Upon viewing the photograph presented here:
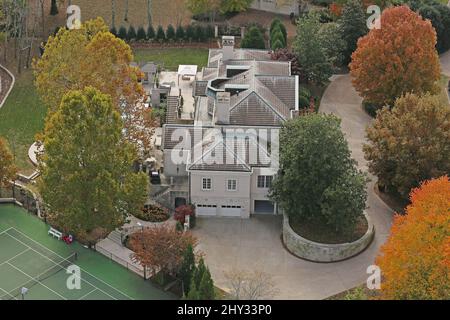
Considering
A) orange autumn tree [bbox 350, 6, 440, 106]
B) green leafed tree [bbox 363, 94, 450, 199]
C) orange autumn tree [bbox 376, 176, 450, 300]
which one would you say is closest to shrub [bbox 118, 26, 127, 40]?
orange autumn tree [bbox 350, 6, 440, 106]

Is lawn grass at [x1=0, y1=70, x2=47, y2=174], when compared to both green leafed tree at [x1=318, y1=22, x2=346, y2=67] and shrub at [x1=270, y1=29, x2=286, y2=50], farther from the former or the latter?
green leafed tree at [x1=318, y1=22, x2=346, y2=67]

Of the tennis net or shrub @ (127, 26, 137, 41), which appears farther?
shrub @ (127, 26, 137, 41)

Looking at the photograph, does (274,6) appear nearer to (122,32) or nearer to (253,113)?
(122,32)

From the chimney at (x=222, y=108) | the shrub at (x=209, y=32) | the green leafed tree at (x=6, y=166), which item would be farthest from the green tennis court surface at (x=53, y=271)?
the shrub at (x=209, y=32)

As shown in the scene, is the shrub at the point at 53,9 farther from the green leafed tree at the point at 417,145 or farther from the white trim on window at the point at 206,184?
the green leafed tree at the point at 417,145

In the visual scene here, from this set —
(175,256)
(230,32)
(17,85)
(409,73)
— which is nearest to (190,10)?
(230,32)

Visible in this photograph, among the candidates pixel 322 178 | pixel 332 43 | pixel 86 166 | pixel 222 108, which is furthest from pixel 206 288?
pixel 332 43
